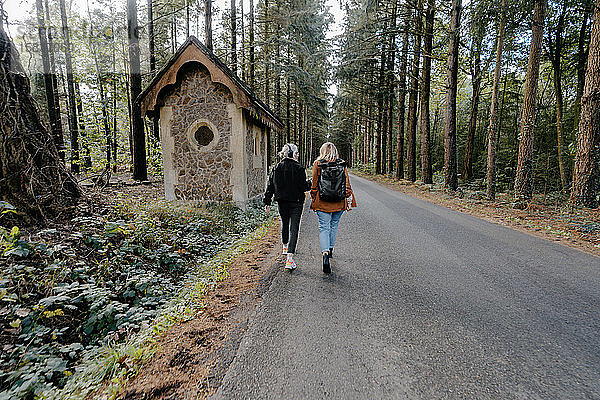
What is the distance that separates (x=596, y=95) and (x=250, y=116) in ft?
38.0

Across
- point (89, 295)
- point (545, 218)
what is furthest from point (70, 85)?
point (545, 218)

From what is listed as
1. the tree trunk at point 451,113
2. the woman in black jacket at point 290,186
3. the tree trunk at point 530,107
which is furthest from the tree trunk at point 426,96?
the woman in black jacket at point 290,186

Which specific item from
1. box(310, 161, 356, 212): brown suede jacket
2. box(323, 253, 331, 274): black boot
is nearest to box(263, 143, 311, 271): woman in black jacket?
box(310, 161, 356, 212): brown suede jacket

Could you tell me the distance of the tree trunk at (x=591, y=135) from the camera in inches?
346

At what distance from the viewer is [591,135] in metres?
8.95

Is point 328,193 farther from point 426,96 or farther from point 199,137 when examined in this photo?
point 426,96

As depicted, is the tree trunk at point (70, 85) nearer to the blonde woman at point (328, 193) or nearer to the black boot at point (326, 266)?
the blonde woman at point (328, 193)

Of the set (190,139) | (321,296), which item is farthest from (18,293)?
(190,139)

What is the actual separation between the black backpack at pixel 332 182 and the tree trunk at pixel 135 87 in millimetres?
10232

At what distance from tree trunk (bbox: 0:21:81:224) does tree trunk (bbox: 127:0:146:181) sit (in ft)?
22.3

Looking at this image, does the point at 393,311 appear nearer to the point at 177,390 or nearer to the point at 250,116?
the point at 177,390

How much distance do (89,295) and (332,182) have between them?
3751 mm

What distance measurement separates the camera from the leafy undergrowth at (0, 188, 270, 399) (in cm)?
254

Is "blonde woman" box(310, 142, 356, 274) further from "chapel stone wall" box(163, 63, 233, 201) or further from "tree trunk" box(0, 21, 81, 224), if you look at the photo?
"chapel stone wall" box(163, 63, 233, 201)
